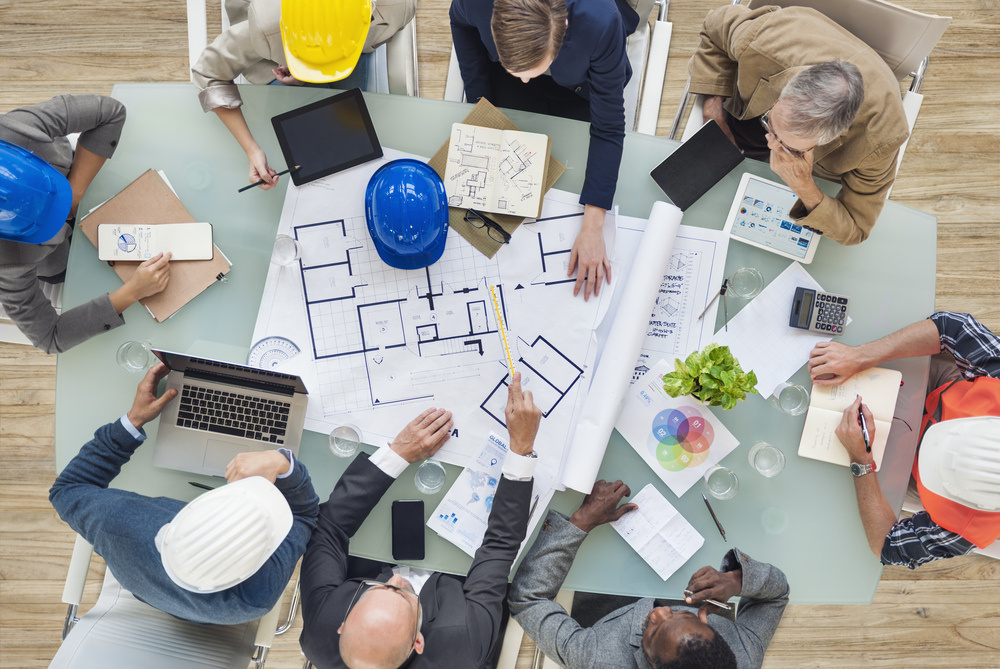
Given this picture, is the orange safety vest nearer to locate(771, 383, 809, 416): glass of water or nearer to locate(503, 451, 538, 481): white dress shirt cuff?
locate(771, 383, 809, 416): glass of water

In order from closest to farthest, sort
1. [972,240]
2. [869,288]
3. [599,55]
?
[599,55] → [869,288] → [972,240]

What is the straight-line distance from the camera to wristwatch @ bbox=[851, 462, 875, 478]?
5.05 feet

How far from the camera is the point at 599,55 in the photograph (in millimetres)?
1521

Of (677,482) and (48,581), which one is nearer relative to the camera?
(677,482)

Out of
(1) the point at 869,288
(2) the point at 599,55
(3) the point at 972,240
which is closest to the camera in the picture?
(2) the point at 599,55

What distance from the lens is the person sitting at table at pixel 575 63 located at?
133 centimetres

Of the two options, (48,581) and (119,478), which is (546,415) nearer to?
(119,478)

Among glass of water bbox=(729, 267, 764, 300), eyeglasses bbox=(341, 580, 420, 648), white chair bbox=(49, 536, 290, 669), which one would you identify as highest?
glass of water bbox=(729, 267, 764, 300)

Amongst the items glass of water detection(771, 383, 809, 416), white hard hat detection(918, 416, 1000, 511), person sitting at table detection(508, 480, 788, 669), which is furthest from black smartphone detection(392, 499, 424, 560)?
white hard hat detection(918, 416, 1000, 511)

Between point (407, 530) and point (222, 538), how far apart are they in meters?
0.44

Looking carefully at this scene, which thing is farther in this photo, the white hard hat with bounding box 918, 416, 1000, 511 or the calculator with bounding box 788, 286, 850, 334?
the calculator with bounding box 788, 286, 850, 334

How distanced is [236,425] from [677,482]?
113 centimetres

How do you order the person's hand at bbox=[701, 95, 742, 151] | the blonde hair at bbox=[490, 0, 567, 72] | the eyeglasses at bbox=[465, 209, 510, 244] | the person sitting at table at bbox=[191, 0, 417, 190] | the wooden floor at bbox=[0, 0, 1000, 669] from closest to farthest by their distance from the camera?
the blonde hair at bbox=[490, 0, 567, 72] < the person sitting at table at bbox=[191, 0, 417, 190] < the eyeglasses at bbox=[465, 209, 510, 244] < the person's hand at bbox=[701, 95, 742, 151] < the wooden floor at bbox=[0, 0, 1000, 669]

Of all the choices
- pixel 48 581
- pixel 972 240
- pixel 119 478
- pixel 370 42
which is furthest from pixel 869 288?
pixel 48 581
